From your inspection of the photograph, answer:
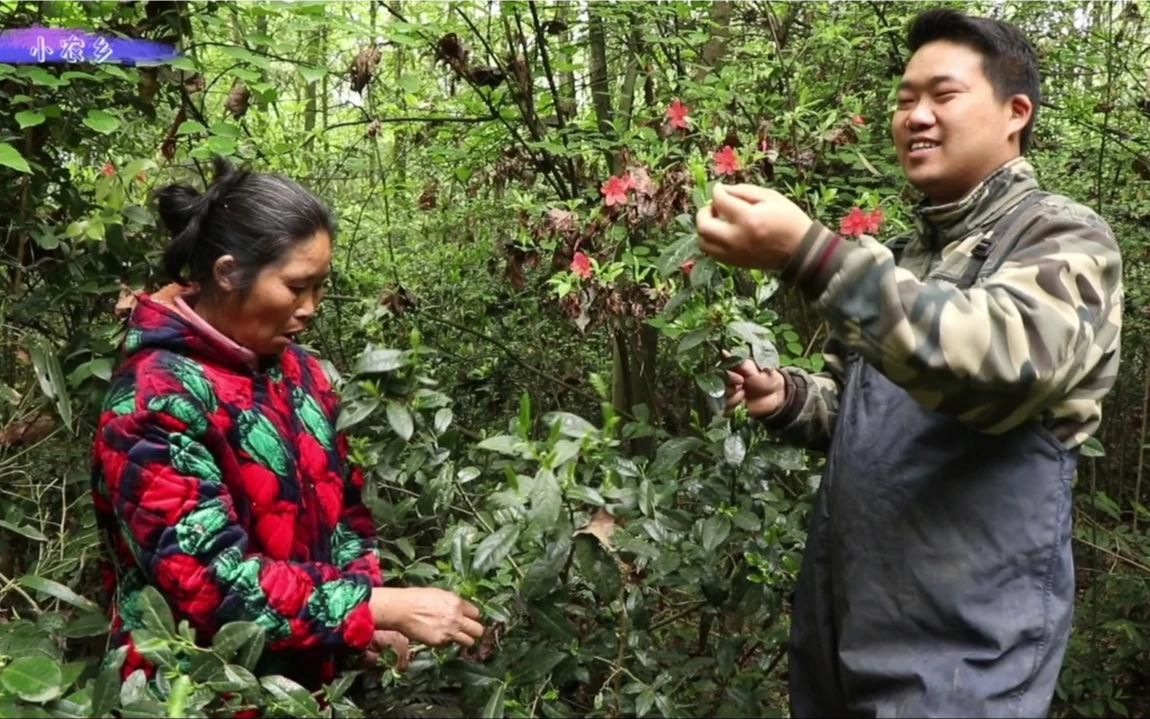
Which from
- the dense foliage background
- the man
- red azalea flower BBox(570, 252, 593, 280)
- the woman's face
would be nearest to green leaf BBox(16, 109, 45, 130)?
the dense foliage background

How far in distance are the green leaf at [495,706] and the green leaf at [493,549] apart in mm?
202

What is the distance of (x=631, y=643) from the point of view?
6.19ft

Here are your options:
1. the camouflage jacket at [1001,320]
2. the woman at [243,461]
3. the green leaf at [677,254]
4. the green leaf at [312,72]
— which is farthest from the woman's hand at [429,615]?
the green leaf at [312,72]

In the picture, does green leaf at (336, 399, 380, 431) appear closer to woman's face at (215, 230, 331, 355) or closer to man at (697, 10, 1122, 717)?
woman's face at (215, 230, 331, 355)

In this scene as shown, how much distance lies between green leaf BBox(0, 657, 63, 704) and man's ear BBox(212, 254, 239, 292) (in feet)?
2.29

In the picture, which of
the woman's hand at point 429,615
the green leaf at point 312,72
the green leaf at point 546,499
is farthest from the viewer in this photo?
the green leaf at point 312,72

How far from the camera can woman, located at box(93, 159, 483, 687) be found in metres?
1.55

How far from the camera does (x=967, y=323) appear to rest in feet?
3.61

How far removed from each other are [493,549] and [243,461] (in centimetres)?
49

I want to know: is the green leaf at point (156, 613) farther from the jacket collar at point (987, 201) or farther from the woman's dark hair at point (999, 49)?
the woman's dark hair at point (999, 49)

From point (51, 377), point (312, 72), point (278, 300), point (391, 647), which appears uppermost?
point (312, 72)

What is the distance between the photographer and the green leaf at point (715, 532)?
1.76m

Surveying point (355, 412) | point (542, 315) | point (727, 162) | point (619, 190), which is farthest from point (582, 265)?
point (542, 315)

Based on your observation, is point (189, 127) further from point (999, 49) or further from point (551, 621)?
point (999, 49)
